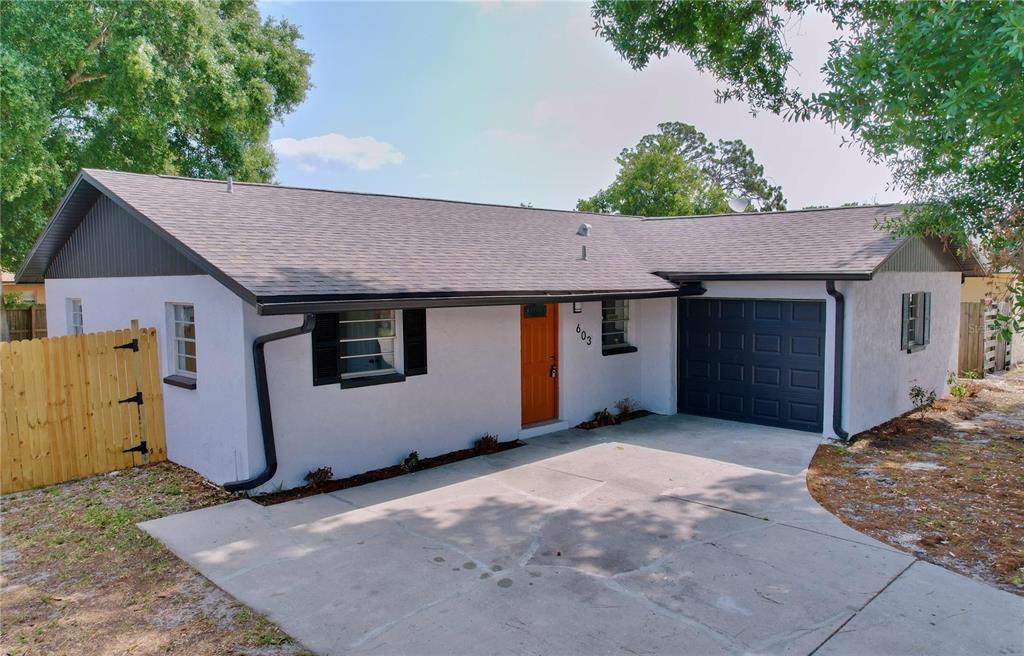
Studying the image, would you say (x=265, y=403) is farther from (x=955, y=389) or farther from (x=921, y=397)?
(x=955, y=389)

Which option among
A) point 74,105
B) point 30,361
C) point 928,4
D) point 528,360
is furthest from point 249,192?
point 74,105

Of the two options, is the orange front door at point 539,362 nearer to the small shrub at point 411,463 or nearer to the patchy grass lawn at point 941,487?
the small shrub at point 411,463

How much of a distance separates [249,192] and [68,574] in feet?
20.3

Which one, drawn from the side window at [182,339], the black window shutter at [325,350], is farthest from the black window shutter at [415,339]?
the side window at [182,339]

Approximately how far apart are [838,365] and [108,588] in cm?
948

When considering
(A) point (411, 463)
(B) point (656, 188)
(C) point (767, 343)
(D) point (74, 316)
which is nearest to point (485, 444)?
(A) point (411, 463)

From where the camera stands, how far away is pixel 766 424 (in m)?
10.8

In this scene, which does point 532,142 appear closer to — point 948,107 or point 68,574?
point 948,107

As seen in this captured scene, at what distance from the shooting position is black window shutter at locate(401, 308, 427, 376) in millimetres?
8438

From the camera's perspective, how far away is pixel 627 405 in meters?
11.7

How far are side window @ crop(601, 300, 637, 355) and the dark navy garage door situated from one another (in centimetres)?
99

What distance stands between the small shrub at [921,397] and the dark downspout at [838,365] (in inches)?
120

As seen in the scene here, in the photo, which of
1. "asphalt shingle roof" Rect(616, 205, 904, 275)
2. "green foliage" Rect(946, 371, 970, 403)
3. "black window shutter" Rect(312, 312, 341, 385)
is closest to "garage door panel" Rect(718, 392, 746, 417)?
"asphalt shingle roof" Rect(616, 205, 904, 275)

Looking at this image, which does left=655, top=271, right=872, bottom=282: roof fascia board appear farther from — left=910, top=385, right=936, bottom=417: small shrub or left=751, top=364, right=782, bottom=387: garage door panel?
left=910, top=385, right=936, bottom=417: small shrub
